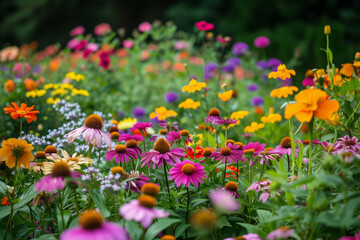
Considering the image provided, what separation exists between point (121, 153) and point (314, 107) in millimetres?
711

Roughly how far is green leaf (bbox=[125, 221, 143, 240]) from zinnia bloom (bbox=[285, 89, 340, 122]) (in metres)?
0.58

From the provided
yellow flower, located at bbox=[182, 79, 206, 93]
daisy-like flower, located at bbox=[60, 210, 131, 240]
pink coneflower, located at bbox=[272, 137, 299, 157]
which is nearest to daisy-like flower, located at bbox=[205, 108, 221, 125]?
yellow flower, located at bbox=[182, 79, 206, 93]

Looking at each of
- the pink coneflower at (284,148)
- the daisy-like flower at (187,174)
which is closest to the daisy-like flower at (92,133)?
the daisy-like flower at (187,174)

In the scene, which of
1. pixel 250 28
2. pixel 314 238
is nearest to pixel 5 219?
pixel 314 238

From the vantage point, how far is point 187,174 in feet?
4.17

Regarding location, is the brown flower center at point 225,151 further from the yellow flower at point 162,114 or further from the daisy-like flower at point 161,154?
the yellow flower at point 162,114

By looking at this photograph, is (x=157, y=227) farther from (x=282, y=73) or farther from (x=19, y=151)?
(x=282, y=73)

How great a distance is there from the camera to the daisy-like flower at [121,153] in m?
1.37

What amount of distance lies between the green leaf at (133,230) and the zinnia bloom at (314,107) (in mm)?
581

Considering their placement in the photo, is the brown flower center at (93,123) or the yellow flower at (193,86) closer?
the brown flower center at (93,123)

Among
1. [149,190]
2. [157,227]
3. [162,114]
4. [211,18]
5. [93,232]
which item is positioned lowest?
[211,18]

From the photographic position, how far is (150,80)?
4.92 meters

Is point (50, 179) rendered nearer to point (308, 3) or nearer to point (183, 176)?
point (183, 176)

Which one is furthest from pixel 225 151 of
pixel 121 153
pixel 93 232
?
pixel 93 232
